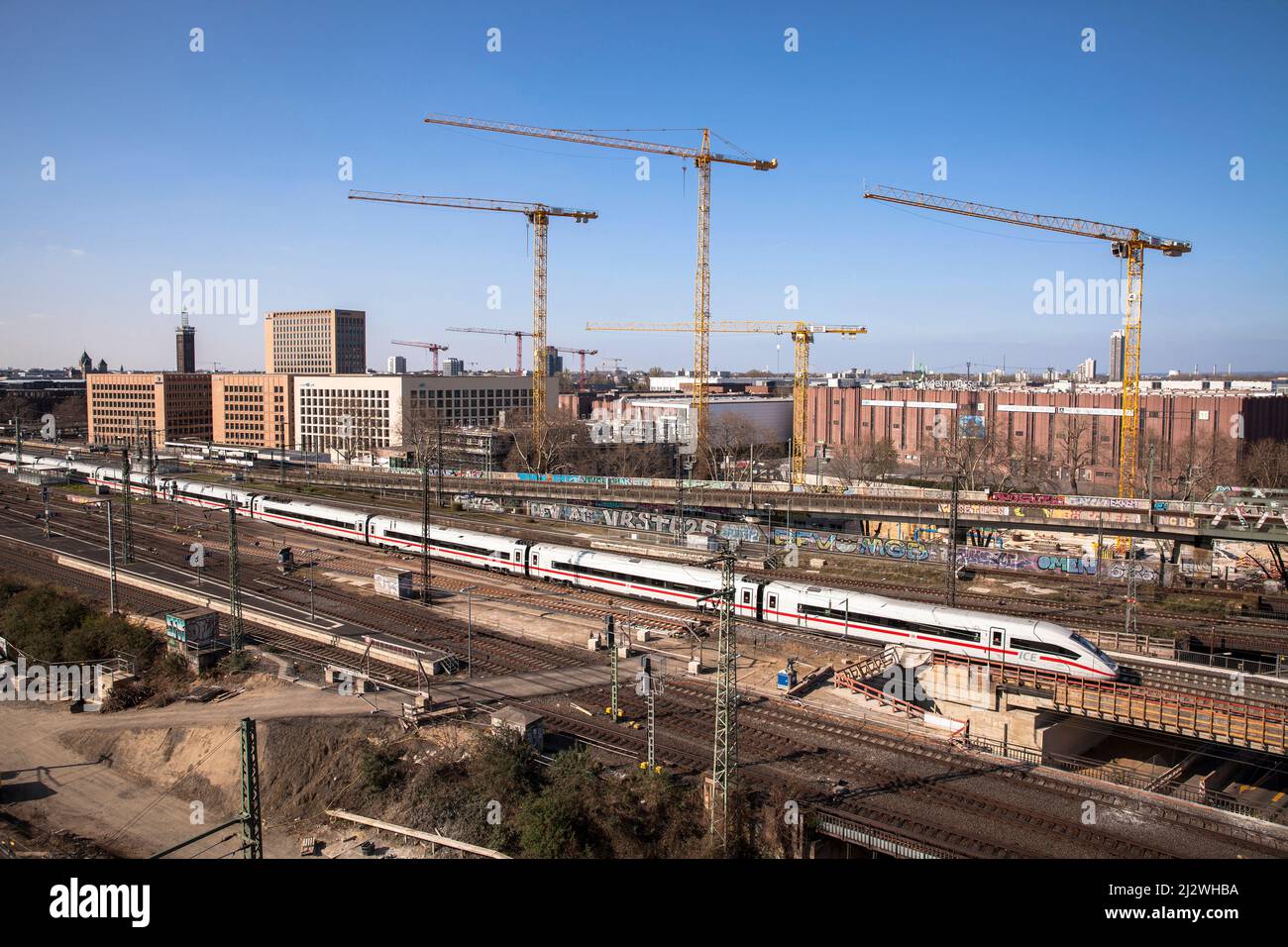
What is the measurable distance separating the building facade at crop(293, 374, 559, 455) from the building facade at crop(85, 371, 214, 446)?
54.5 ft

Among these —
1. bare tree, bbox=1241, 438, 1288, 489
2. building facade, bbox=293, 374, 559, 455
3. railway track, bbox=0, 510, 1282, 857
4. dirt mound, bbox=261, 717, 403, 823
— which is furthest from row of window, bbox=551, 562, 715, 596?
building facade, bbox=293, 374, 559, 455

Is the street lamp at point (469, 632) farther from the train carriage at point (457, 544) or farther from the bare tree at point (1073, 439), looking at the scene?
the bare tree at point (1073, 439)

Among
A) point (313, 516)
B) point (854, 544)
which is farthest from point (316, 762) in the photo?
point (313, 516)

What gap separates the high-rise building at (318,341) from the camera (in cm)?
14275

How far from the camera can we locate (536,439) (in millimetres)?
63969

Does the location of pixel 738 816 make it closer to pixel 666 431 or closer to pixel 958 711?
pixel 958 711

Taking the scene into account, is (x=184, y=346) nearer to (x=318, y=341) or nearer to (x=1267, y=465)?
(x=318, y=341)

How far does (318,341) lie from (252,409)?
60376 mm

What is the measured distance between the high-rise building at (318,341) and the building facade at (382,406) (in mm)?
61233

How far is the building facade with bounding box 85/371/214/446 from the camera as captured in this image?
297ft

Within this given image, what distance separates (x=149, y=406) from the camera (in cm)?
9169

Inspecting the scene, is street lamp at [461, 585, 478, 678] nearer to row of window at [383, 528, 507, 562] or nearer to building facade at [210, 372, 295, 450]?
row of window at [383, 528, 507, 562]

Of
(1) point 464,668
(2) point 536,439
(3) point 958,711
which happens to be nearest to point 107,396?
(2) point 536,439
